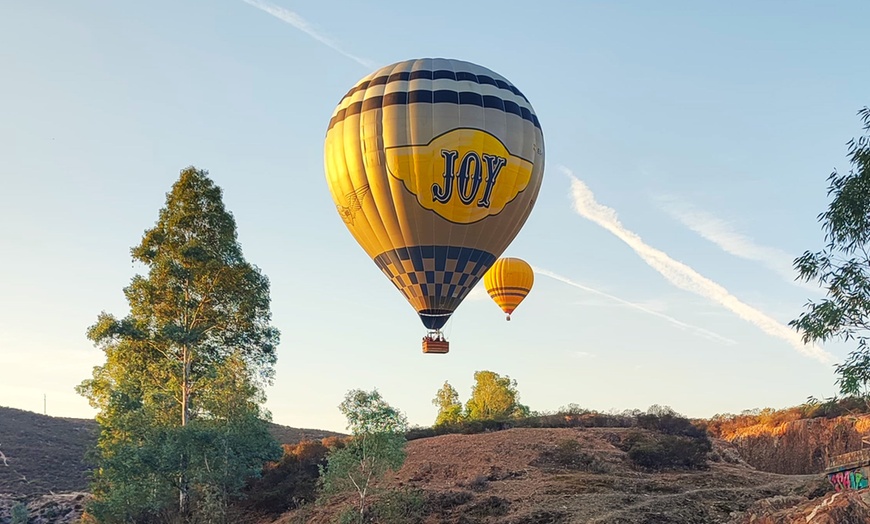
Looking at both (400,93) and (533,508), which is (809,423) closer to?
(533,508)

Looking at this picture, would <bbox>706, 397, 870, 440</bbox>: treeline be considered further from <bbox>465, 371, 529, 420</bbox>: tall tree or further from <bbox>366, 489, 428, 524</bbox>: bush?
<bbox>366, 489, 428, 524</bbox>: bush

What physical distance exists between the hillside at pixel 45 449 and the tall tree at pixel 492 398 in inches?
896

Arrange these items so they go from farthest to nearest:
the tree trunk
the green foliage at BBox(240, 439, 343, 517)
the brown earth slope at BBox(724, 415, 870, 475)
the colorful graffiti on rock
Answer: the brown earth slope at BBox(724, 415, 870, 475) → the green foliage at BBox(240, 439, 343, 517) → the tree trunk → the colorful graffiti on rock

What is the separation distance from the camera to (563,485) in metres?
32.1

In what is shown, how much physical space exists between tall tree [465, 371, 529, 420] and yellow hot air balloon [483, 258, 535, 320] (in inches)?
565

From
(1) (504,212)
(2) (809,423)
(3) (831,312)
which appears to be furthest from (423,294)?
(2) (809,423)

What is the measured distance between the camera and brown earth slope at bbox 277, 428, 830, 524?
27.4 meters

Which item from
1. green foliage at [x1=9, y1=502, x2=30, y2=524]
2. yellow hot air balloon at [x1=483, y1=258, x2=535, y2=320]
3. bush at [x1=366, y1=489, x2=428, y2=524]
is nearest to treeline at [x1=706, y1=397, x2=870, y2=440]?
yellow hot air balloon at [x1=483, y1=258, x2=535, y2=320]

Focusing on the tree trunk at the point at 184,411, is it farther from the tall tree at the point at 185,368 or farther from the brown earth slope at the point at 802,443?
the brown earth slope at the point at 802,443

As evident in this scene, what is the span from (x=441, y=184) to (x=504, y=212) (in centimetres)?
334

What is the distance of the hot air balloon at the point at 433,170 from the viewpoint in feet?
105

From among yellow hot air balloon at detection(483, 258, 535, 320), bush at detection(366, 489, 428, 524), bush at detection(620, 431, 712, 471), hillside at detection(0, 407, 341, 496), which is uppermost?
yellow hot air balloon at detection(483, 258, 535, 320)

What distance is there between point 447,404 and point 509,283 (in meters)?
21.1

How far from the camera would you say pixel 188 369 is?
37062 millimetres
